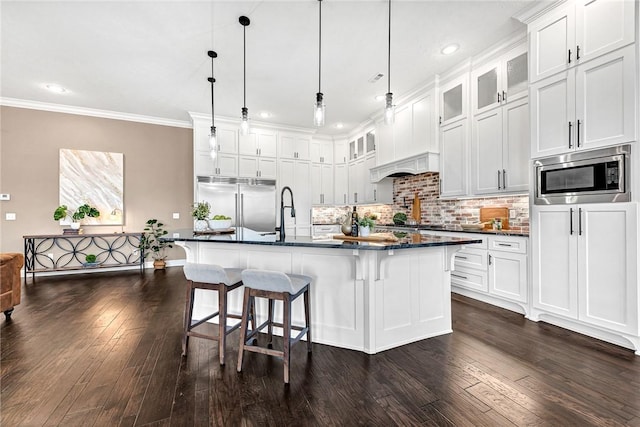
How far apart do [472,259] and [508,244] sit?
1.63 feet

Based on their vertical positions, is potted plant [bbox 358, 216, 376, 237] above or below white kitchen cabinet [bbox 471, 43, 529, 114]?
below

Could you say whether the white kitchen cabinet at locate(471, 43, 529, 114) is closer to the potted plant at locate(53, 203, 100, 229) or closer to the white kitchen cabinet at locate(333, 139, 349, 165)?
the white kitchen cabinet at locate(333, 139, 349, 165)

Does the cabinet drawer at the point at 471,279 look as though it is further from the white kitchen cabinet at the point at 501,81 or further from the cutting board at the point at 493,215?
the white kitchen cabinet at the point at 501,81

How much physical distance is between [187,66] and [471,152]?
3.84 metres

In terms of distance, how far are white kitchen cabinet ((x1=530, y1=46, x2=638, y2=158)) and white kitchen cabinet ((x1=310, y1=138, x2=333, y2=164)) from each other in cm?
451

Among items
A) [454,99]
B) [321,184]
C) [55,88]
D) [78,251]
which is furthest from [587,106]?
[78,251]

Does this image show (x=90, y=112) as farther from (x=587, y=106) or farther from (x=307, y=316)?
(x=587, y=106)

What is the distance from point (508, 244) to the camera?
305cm

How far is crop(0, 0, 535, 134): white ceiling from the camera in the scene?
270 centimetres

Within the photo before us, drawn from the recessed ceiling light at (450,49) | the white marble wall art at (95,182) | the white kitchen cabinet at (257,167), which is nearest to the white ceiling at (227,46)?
the recessed ceiling light at (450,49)

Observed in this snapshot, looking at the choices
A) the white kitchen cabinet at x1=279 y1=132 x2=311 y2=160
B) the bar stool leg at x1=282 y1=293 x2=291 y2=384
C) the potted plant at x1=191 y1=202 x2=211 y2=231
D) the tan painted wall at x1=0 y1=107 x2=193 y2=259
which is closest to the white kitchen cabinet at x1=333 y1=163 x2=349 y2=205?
the white kitchen cabinet at x1=279 y1=132 x2=311 y2=160

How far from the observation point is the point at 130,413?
1.54m

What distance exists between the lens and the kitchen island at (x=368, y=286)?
2.19 metres

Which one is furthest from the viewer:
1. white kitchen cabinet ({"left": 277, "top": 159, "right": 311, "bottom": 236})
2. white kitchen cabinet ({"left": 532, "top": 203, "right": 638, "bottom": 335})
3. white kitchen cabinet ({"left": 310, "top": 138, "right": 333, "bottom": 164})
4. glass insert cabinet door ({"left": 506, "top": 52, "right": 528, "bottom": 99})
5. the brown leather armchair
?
white kitchen cabinet ({"left": 310, "top": 138, "right": 333, "bottom": 164})
